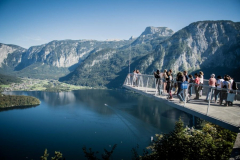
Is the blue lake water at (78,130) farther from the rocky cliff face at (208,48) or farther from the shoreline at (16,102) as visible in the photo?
→ the rocky cliff face at (208,48)

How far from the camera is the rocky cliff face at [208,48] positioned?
157 meters

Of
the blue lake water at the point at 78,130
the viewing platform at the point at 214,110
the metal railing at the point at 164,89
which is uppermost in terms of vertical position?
the metal railing at the point at 164,89

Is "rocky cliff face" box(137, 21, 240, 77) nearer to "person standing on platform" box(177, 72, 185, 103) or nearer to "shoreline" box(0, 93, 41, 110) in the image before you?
"shoreline" box(0, 93, 41, 110)

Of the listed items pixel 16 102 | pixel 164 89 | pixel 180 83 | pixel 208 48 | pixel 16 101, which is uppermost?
pixel 208 48

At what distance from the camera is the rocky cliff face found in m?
157

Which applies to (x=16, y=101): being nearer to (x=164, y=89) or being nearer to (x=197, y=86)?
(x=164, y=89)

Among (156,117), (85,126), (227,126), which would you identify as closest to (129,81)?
(227,126)

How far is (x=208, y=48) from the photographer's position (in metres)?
177

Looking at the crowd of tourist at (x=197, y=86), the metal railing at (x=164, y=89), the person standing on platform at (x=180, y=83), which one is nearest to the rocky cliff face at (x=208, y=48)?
the metal railing at (x=164, y=89)

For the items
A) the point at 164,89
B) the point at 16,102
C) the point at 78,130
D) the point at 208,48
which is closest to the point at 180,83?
the point at 164,89

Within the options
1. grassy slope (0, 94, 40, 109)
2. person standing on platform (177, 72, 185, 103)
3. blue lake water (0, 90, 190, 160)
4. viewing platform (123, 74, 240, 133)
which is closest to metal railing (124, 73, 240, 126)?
viewing platform (123, 74, 240, 133)

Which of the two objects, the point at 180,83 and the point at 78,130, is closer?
the point at 180,83

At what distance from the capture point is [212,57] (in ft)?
553

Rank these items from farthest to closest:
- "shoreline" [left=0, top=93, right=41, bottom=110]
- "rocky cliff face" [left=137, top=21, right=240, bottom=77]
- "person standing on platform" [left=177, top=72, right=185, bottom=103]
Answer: "rocky cliff face" [left=137, top=21, right=240, bottom=77]
"shoreline" [left=0, top=93, right=41, bottom=110]
"person standing on platform" [left=177, top=72, right=185, bottom=103]
